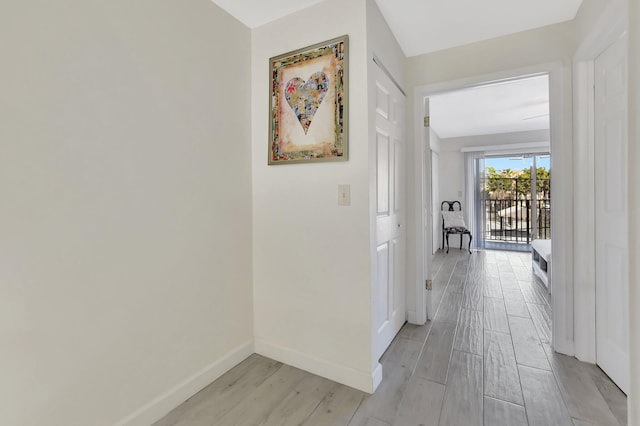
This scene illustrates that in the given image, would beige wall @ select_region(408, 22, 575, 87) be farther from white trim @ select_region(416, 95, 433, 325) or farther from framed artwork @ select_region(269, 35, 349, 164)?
framed artwork @ select_region(269, 35, 349, 164)

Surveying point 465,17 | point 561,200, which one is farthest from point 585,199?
point 465,17

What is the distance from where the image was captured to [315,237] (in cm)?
196

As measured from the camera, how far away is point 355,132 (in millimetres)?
1785

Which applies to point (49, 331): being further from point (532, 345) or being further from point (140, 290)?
point (532, 345)

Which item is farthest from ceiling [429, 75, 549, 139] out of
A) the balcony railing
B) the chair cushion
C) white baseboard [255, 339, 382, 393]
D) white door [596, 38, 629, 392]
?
white baseboard [255, 339, 382, 393]

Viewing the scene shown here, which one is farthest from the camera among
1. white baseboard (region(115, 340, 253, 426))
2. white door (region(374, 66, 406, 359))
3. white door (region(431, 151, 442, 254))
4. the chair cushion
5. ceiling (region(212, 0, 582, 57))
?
the chair cushion

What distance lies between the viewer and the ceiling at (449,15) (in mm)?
1934

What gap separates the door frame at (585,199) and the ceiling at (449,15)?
14.3 inches

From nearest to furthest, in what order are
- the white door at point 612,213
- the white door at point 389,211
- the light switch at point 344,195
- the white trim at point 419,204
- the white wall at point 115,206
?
the white wall at point 115,206 → the white door at point 612,213 → the light switch at point 344,195 → the white door at point 389,211 → the white trim at point 419,204

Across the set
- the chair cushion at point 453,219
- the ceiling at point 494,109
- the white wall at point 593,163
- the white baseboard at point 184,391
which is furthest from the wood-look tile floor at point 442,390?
the chair cushion at point 453,219

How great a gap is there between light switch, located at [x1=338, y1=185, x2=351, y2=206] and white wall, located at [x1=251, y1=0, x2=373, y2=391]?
0.09ft

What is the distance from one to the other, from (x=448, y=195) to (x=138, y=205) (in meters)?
6.34

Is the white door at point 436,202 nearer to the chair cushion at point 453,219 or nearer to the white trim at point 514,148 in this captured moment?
the chair cushion at point 453,219

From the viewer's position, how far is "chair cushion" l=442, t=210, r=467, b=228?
628 cm
